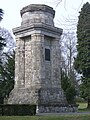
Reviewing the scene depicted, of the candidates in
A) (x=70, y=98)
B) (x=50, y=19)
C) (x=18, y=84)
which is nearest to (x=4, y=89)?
(x=18, y=84)

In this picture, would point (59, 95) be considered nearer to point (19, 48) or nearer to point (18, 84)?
point (18, 84)

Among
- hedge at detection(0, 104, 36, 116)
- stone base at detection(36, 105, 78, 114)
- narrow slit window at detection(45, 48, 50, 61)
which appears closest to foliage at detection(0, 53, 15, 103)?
narrow slit window at detection(45, 48, 50, 61)

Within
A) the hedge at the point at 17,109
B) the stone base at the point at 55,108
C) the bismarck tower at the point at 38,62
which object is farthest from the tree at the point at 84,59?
the hedge at the point at 17,109

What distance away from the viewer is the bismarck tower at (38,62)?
81.8 feet

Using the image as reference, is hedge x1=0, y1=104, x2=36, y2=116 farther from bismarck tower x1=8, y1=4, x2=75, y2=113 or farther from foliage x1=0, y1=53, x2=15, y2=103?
foliage x1=0, y1=53, x2=15, y2=103

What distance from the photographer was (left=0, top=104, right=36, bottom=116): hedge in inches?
776

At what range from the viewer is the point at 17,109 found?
65.7ft

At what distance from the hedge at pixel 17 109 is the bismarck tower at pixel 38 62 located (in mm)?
3650

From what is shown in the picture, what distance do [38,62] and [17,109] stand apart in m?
6.61

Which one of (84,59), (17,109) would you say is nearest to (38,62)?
(17,109)

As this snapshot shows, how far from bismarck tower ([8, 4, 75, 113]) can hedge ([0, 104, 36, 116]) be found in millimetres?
3650

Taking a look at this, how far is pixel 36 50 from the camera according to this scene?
25.8 meters

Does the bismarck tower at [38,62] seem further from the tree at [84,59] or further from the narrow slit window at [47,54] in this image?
the tree at [84,59]

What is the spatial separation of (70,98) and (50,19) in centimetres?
1063
